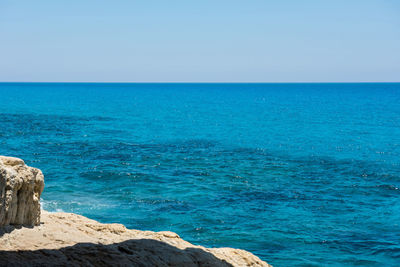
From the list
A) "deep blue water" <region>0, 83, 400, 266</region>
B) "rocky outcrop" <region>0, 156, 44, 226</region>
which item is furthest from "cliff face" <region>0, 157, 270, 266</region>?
"deep blue water" <region>0, 83, 400, 266</region>

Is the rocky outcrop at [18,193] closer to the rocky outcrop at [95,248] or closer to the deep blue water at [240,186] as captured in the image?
the rocky outcrop at [95,248]

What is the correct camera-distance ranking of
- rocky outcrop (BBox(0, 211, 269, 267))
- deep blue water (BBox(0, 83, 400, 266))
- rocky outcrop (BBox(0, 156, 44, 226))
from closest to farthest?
rocky outcrop (BBox(0, 211, 269, 267))
rocky outcrop (BBox(0, 156, 44, 226))
deep blue water (BBox(0, 83, 400, 266))

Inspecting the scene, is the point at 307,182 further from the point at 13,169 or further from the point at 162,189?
the point at 13,169

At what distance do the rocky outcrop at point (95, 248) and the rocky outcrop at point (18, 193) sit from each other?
29cm

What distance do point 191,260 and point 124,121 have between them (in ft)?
211

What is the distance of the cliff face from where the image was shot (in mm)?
9984

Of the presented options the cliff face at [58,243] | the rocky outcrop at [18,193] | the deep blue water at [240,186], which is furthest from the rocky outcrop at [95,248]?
the deep blue water at [240,186]

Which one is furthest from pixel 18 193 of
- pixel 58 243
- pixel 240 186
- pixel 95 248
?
pixel 240 186

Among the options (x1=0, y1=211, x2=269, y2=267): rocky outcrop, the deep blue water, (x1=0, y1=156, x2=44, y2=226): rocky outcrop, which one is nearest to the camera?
(x1=0, y1=211, x2=269, y2=267): rocky outcrop

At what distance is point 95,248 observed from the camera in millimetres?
10820

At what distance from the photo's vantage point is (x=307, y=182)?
32312 mm

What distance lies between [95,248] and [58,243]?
901 mm

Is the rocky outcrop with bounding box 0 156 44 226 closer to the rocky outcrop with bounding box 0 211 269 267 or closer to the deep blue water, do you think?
the rocky outcrop with bounding box 0 211 269 267

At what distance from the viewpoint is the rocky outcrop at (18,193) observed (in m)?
10.3
